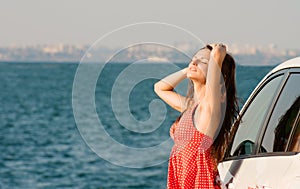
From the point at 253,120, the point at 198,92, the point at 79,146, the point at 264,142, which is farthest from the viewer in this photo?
the point at 79,146

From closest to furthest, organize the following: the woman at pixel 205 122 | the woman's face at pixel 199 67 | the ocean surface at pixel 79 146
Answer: the woman at pixel 205 122 < the woman's face at pixel 199 67 < the ocean surface at pixel 79 146

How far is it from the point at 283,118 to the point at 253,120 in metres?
0.66

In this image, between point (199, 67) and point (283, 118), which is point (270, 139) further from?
point (199, 67)

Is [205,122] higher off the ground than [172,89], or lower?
lower

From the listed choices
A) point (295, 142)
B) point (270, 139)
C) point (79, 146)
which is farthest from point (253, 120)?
point (79, 146)

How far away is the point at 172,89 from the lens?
5.59 m

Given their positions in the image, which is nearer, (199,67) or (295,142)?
(295,142)

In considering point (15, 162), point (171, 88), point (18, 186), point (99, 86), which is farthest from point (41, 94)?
point (171, 88)

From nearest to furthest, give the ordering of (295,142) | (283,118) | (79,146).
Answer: (295,142) < (283,118) < (79,146)

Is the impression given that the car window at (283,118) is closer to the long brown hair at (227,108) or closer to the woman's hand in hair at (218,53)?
the long brown hair at (227,108)

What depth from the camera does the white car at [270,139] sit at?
4344mm

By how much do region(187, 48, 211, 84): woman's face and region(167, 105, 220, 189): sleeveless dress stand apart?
0.18 metres

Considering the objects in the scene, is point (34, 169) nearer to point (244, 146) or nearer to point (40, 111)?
point (244, 146)

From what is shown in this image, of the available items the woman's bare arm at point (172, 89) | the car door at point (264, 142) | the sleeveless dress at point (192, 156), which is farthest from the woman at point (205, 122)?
the woman's bare arm at point (172, 89)
